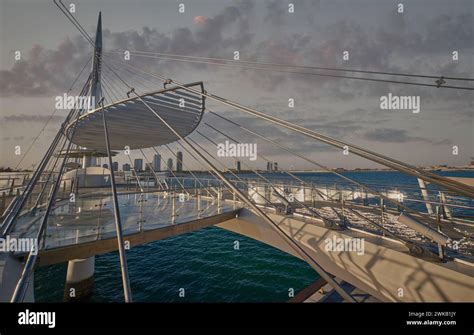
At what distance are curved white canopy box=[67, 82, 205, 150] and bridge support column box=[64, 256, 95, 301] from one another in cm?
599

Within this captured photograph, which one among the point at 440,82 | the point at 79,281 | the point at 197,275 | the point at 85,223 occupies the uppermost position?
the point at 440,82

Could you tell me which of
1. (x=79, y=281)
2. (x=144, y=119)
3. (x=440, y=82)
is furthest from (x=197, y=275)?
(x=440, y=82)

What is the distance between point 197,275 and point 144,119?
7.84 meters

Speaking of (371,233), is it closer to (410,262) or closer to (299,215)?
(410,262)

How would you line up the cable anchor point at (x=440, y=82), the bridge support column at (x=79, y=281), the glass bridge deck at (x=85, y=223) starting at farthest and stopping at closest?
the bridge support column at (x=79, y=281)
the glass bridge deck at (x=85, y=223)
the cable anchor point at (x=440, y=82)

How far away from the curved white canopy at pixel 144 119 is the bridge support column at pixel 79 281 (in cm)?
599

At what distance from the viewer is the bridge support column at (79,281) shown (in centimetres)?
822

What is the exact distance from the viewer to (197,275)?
9.95 metres

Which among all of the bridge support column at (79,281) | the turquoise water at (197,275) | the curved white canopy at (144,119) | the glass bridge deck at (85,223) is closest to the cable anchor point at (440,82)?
the curved white canopy at (144,119)

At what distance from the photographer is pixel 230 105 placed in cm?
450

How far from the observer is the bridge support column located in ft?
27.0

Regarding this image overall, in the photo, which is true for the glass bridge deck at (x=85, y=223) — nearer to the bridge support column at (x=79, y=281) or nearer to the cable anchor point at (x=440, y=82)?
the bridge support column at (x=79, y=281)

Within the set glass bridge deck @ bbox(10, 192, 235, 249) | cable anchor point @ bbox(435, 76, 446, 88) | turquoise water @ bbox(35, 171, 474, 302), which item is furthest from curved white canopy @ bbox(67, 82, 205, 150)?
turquoise water @ bbox(35, 171, 474, 302)

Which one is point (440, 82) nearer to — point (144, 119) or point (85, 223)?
point (85, 223)
